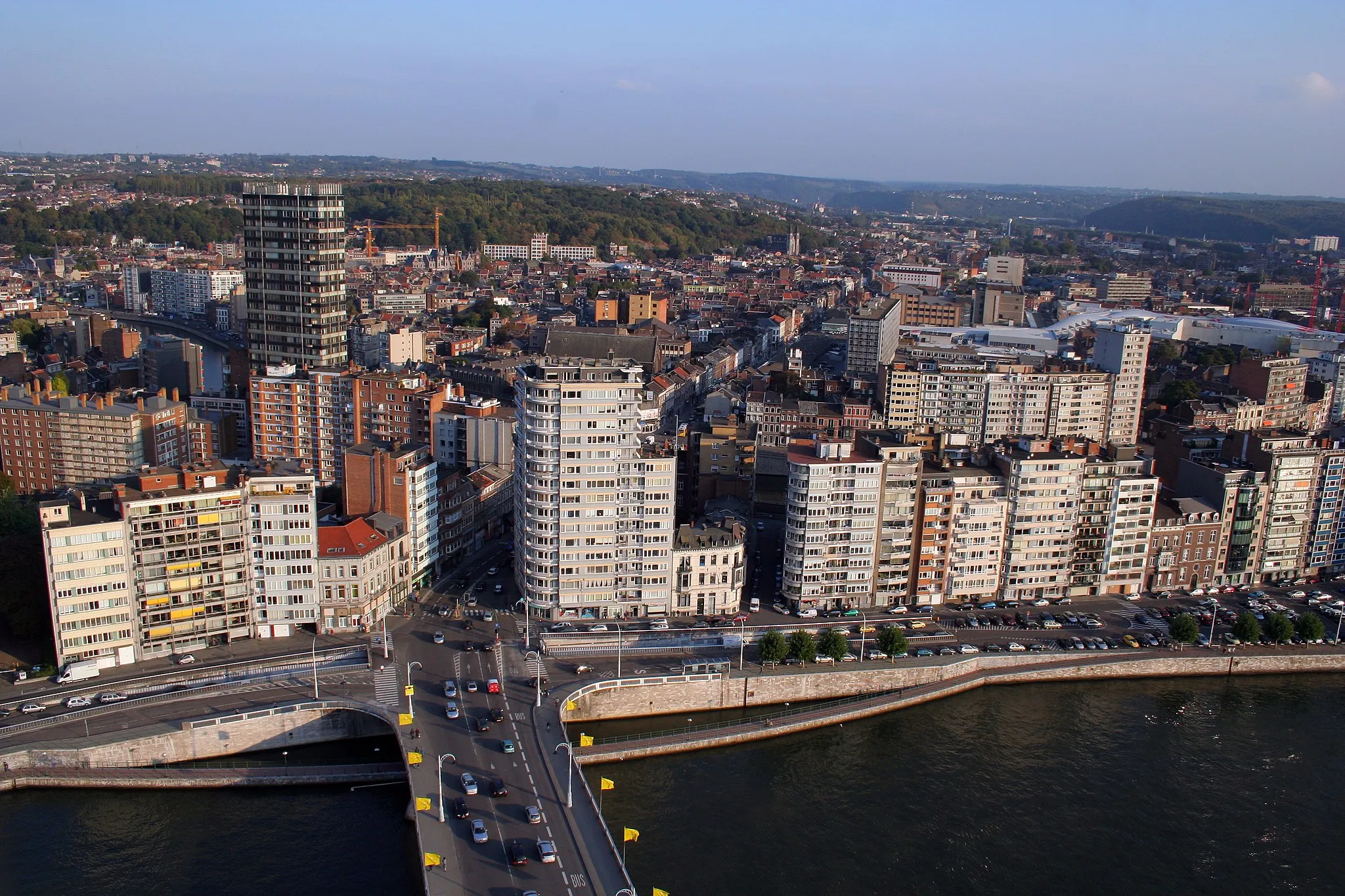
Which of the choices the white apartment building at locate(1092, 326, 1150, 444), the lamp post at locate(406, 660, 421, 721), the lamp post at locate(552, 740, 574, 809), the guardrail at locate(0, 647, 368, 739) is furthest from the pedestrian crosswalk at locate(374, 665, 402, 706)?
the white apartment building at locate(1092, 326, 1150, 444)

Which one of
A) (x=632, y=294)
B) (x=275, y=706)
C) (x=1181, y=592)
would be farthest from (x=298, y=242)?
(x=632, y=294)

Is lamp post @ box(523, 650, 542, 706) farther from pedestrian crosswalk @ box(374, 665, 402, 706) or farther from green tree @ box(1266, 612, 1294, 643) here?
green tree @ box(1266, 612, 1294, 643)

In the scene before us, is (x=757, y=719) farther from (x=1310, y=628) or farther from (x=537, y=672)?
(x=1310, y=628)

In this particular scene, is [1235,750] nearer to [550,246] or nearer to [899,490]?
[899,490]

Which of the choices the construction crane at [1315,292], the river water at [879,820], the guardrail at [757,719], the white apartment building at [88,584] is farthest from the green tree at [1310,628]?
the construction crane at [1315,292]

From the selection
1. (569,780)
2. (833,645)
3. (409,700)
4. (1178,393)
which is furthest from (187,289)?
(569,780)
